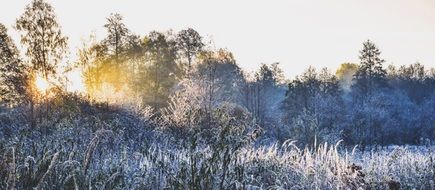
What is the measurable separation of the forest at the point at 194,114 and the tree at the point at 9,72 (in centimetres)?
7

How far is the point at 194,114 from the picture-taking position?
48.2 ft

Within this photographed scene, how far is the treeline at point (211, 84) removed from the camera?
27734 millimetres

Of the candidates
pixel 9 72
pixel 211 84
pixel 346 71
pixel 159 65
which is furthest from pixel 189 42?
pixel 346 71

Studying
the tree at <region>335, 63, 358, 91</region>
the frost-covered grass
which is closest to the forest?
the frost-covered grass

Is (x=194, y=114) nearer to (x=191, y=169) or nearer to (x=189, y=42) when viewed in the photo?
(x=191, y=169)

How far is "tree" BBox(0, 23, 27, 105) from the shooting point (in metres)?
23.9

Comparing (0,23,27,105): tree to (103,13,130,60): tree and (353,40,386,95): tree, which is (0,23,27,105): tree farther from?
(353,40,386,95): tree

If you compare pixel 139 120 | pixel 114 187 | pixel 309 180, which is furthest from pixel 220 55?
pixel 114 187

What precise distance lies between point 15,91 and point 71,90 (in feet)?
11.6

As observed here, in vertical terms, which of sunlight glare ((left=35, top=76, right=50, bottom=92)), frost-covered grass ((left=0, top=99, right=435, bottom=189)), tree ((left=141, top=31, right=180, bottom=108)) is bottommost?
frost-covered grass ((left=0, top=99, right=435, bottom=189))

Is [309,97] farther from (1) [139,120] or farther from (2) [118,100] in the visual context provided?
(1) [139,120]

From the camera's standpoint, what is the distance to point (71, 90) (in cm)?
2702

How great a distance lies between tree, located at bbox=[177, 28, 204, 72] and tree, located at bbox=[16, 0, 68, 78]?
19.5m

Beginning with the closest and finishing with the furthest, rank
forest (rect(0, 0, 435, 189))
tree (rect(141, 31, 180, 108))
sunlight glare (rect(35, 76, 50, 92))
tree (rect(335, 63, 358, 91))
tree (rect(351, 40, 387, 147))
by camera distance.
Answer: forest (rect(0, 0, 435, 189)) < sunlight glare (rect(35, 76, 50, 92)) < tree (rect(141, 31, 180, 108)) < tree (rect(351, 40, 387, 147)) < tree (rect(335, 63, 358, 91))
